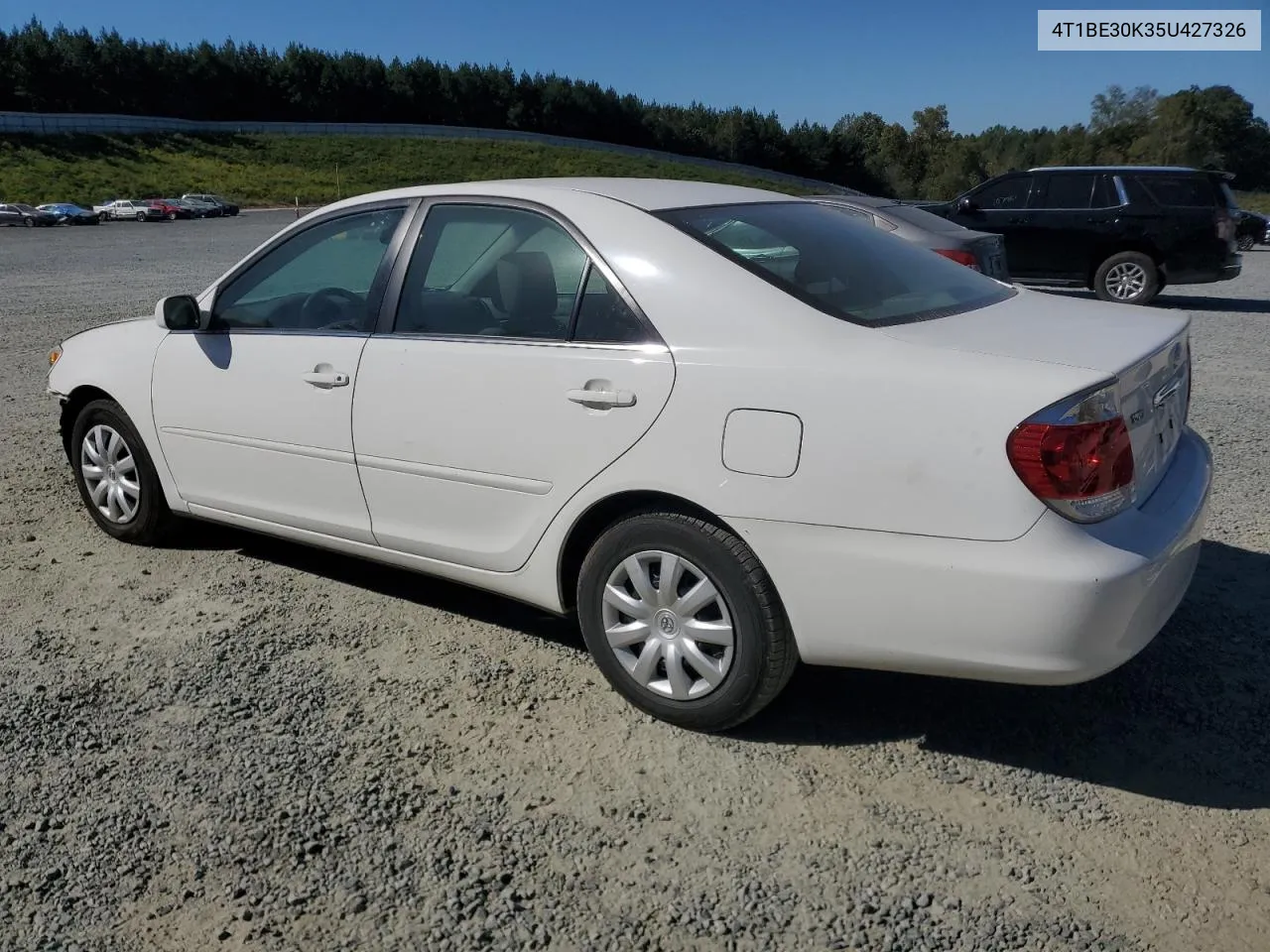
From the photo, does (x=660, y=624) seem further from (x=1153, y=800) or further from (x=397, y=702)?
(x=1153, y=800)

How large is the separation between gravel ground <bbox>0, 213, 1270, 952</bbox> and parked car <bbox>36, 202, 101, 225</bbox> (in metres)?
48.6

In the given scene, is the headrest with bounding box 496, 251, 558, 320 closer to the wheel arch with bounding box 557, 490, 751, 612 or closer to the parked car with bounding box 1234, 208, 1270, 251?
the wheel arch with bounding box 557, 490, 751, 612

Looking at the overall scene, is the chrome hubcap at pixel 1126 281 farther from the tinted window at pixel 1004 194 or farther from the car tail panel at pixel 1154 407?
the car tail panel at pixel 1154 407

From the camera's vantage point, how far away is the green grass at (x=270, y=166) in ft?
206

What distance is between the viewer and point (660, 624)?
330cm

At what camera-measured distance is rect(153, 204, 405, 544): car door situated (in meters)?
4.00

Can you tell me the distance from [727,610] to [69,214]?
51509mm

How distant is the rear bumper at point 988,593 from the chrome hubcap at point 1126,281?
12363 mm

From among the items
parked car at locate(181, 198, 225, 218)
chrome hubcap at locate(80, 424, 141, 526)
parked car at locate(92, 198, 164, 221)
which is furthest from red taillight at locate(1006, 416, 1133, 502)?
parked car at locate(181, 198, 225, 218)

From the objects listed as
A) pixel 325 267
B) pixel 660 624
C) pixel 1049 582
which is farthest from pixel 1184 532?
pixel 325 267

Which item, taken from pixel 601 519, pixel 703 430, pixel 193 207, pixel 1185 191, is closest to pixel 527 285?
pixel 601 519

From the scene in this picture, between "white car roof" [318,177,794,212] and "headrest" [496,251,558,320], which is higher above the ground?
"white car roof" [318,177,794,212]

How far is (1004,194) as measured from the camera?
49.0ft

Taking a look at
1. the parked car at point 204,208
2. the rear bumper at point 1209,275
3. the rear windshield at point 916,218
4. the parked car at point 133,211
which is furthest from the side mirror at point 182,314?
the parked car at point 204,208
